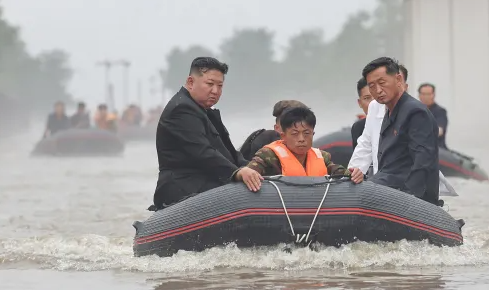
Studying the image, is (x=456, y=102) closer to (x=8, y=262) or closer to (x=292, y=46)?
(x=8, y=262)

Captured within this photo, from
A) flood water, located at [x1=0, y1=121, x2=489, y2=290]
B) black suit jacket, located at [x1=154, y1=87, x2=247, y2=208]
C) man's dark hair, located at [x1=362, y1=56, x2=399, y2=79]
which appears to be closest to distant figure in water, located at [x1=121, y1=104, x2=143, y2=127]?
flood water, located at [x1=0, y1=121, x2=489, y2=290]

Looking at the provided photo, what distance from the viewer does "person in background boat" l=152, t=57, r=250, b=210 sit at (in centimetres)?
902

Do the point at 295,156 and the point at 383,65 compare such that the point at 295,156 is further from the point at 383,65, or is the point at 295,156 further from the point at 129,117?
the point at 129,117

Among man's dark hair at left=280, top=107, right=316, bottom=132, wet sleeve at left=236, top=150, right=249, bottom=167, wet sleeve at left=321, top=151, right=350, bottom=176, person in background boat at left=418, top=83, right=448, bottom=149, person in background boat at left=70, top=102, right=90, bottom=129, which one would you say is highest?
person in background boat at left=70, top=102, right=90, bottom=129

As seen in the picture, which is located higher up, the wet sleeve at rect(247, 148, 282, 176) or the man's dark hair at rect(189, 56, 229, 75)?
the man's dark hair at rect(189, 56, 229, 75)

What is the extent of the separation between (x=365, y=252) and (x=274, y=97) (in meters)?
102

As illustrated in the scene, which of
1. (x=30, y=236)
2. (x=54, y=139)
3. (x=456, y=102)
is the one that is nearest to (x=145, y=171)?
(x=54, y=139)

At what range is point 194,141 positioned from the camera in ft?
29.6

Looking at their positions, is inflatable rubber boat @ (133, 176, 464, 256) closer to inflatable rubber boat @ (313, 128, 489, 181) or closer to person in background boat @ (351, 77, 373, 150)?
person in background boat @ (351, 77, 373, 150)

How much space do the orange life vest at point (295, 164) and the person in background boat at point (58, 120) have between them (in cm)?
2318

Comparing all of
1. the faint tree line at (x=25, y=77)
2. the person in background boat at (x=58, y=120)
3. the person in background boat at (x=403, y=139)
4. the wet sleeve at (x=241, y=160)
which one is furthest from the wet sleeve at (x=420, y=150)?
the faint tree line at (x=25, y=77)

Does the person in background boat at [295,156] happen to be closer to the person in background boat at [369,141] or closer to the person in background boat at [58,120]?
the person in background boat at [369,141]

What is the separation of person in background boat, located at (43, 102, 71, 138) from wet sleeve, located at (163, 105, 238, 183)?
2284 cm

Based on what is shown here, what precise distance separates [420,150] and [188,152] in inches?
61.1
